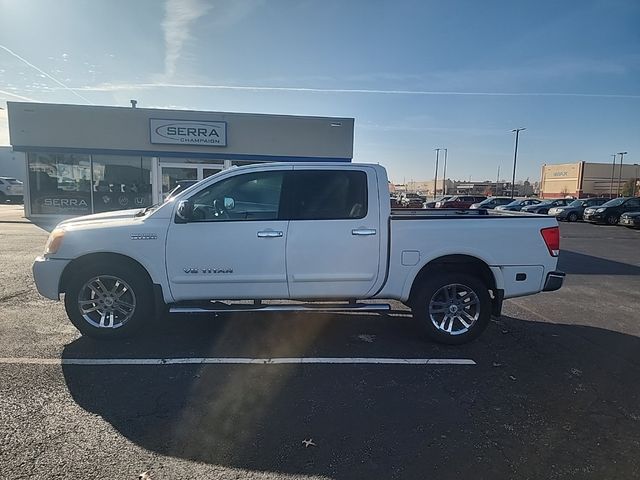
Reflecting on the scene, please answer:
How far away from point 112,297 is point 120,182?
17.2 m

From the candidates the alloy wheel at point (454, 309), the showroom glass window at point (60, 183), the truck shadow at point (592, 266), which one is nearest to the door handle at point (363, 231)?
the alloy wheel at point (454, 309)

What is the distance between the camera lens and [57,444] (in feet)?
9.30

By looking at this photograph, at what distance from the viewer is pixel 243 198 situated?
4.72 m

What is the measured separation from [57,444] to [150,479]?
823 millimetres

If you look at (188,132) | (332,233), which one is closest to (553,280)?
(332,233)

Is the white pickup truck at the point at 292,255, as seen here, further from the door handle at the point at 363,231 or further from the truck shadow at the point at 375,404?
the truck shadow at the point at 375,404

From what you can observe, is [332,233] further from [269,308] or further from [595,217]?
[595,217]

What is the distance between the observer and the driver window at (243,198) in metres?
4.65

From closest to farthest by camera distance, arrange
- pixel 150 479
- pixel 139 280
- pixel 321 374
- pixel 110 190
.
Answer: pixel 150 479
pixel 321 374
pixel 139 280
pixel 110 190

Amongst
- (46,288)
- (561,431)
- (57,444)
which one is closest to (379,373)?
(561,431)

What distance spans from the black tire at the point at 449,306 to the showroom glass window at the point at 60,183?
19.3m

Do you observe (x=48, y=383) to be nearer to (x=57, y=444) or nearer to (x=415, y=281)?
(x=57, y=444)

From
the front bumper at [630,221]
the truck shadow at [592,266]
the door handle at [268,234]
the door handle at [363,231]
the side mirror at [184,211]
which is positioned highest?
the side mirror at [184,211]

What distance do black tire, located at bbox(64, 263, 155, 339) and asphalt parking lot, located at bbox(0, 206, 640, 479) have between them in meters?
0.17
